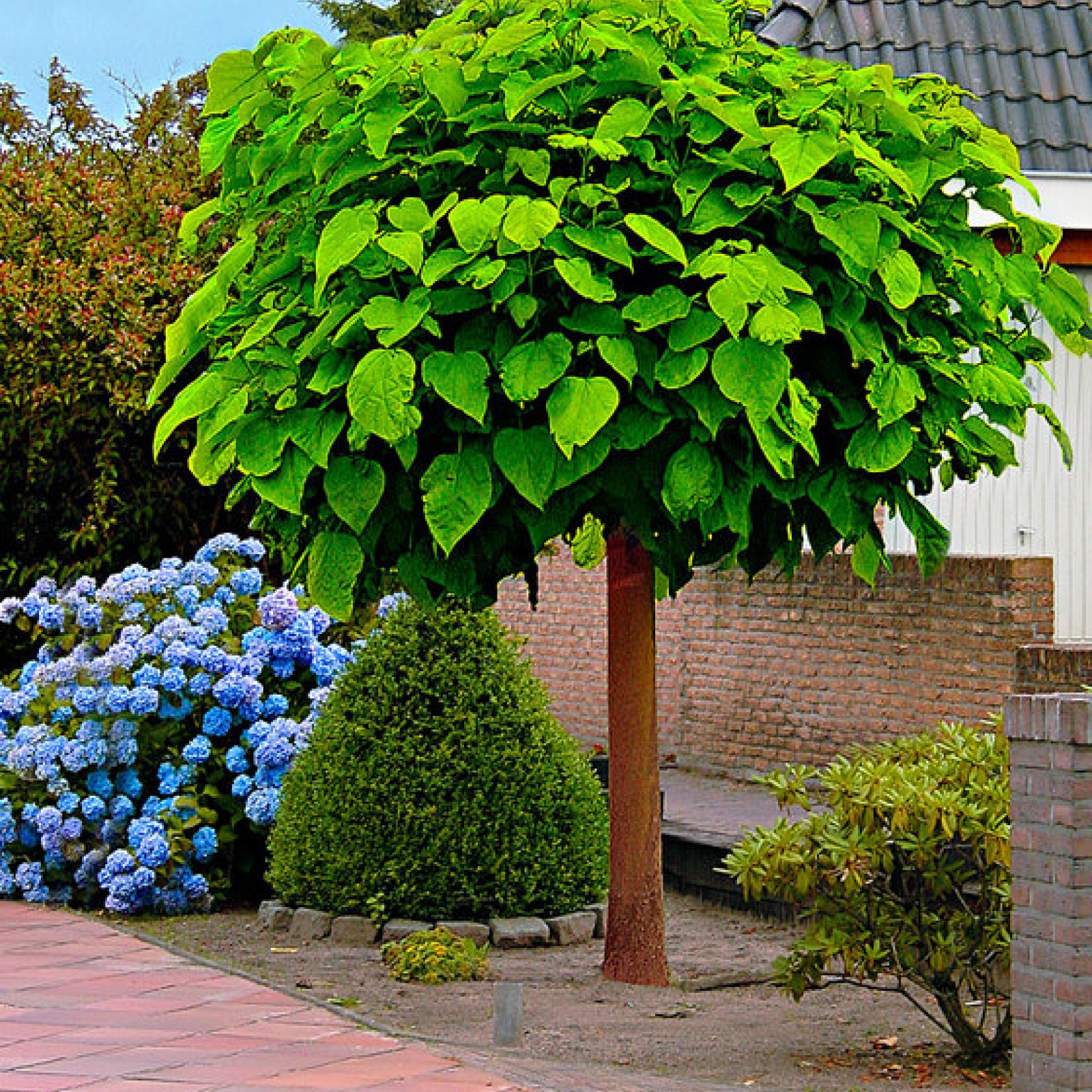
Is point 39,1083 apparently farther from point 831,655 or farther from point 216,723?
point 831,655

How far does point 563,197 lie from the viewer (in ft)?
19.4

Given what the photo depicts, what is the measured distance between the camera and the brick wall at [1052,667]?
9.82m

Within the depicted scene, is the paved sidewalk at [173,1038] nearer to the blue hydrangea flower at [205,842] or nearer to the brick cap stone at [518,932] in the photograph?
the blue hydrangea flower at [205,842]

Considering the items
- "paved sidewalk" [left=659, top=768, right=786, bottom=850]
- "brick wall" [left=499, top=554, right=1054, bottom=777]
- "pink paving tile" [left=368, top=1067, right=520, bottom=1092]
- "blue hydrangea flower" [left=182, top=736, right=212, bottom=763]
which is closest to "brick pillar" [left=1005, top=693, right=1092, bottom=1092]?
"pink paving tile" [left=368, top=1067, right=520, bottom=1092]

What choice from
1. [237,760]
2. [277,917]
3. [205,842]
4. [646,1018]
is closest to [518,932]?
[277,917]

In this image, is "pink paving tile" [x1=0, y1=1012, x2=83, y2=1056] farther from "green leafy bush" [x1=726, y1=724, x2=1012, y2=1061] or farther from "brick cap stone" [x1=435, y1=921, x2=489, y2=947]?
"green leafy bush" [x1=726, y1=724, x2=1012, y2=1061]

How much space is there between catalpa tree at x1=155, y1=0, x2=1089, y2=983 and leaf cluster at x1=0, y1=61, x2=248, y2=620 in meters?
4.83

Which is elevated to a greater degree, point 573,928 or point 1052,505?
point 1052,505

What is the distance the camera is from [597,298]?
18.5 feet

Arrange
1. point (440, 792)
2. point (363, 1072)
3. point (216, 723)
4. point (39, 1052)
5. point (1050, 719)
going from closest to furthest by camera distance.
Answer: point (1050, 719) → point (363, 1072) → point (39, 1052) → point (440, 792) → point (216, 723)

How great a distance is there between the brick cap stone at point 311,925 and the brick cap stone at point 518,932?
73 centimetres

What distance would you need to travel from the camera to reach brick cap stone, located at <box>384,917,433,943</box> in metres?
8.04

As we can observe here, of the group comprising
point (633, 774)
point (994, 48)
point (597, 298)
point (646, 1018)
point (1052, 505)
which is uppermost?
point (994, 48)

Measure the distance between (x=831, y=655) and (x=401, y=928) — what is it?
16.0 ft
